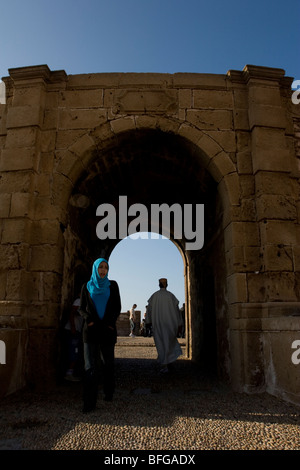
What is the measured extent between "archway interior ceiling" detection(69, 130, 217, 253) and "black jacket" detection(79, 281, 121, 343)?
6.20 feet

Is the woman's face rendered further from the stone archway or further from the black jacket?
the stone archway

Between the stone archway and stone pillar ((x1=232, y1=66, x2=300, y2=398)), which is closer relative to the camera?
stone pillar ((x1=232, y1=66, x2=300, y2=398))

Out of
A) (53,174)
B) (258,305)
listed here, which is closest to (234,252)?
(258,305)

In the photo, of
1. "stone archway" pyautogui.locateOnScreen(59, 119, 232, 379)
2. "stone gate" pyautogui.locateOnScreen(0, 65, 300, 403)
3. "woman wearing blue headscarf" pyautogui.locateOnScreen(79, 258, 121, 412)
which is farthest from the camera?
"stone archway" pyautogui.locateOnScreen(59, 119, 232, 379)

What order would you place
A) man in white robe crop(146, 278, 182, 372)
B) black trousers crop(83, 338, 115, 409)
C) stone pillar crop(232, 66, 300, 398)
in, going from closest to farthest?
1. black trousers crop(83, 338, 115, 409)
2. stone pillar crop(232, 66, 300, 398)
3. man in white robe crop(146, 278, 182, 372)

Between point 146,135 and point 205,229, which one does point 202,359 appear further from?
point 146,135

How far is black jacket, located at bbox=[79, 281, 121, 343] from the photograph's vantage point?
11.0 feet

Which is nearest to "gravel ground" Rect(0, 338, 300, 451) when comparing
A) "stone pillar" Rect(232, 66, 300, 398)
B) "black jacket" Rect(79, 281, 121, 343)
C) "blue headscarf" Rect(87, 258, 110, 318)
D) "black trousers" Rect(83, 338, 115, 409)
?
"black trousers" Rect(83, 338, 115, 409)

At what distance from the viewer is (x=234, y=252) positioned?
439 centimetres

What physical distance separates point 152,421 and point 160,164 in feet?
13.3

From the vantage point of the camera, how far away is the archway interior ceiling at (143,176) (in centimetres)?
512

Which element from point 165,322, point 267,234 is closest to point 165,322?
point 165,322
